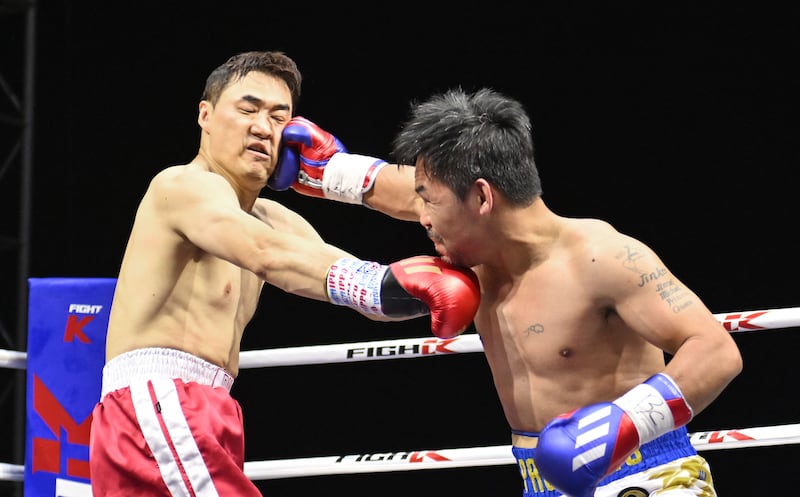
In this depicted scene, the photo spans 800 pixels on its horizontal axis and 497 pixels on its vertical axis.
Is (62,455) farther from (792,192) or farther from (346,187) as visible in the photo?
(792,192)

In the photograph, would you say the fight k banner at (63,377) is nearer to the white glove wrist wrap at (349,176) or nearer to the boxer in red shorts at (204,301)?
the boxer in red shorts at (204,301)

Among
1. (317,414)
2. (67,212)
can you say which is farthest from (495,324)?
(67,212)

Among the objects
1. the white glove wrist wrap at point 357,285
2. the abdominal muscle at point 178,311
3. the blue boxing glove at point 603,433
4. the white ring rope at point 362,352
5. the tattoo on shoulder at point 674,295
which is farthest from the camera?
the white ring rope at point 362,352

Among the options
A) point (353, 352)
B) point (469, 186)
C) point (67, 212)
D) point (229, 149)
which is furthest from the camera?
point (67, 212)

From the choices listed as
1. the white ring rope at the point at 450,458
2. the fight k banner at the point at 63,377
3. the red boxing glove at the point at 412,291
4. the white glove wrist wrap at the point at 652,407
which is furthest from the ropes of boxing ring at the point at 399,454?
the white glove wrist wrap at the point at 652,407

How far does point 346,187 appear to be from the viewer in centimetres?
241

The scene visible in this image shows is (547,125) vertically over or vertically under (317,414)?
over

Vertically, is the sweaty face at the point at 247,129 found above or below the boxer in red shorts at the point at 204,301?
above

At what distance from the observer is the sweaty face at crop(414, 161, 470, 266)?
1898 mm

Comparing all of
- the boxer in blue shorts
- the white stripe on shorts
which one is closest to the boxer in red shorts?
the white stripe on shorts

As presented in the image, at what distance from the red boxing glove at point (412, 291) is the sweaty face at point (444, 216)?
0.05 meters

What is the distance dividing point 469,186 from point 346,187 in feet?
1.94

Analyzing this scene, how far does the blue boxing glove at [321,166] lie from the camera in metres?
2.40

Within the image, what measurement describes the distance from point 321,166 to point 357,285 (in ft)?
2.06
